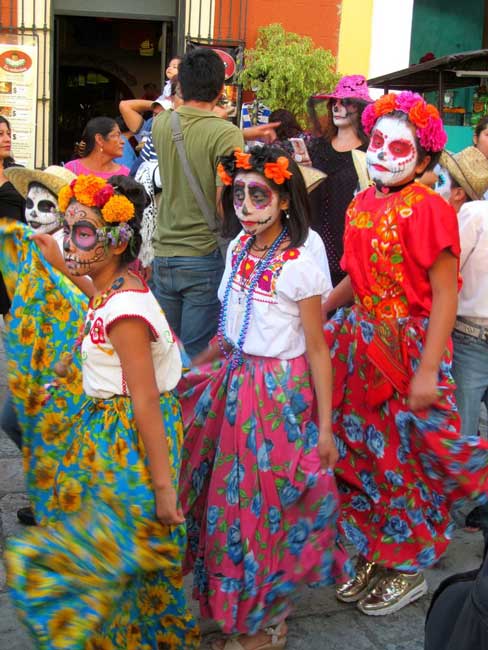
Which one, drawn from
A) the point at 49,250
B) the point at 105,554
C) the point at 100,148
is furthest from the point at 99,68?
the point at 105,554

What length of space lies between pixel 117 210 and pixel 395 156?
114cm

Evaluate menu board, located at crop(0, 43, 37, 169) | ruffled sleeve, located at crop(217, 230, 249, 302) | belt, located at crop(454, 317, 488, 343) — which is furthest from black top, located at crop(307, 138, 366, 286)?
menu board, located at crop(0, 43, 37, 169)

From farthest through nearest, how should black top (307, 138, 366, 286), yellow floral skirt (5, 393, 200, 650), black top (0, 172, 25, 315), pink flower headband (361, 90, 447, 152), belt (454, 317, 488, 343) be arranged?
black top (0, 172, 25, 315) < black top (307, 138, 366, 286) < belt (454, 317, 488, 343) < pink flower headband (361, 90, 447, 152) < yellow floral skirt (5, 393, 200, 650)

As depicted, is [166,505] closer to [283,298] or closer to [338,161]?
[283,298]

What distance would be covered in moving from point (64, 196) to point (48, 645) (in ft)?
4.30

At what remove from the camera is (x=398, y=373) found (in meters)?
3.18

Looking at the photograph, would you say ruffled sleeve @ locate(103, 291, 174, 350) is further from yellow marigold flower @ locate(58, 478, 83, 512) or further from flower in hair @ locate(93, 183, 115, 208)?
yellow marigold flower @ locate(58, 478, 83, 512)

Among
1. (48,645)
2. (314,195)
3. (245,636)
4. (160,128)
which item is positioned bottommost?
(245,636)

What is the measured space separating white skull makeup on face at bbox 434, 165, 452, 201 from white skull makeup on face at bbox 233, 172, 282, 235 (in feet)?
3.58

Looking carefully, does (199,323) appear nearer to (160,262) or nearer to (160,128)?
(160,262)

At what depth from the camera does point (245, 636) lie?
3051 mm

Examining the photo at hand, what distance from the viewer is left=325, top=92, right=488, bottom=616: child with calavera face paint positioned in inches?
120

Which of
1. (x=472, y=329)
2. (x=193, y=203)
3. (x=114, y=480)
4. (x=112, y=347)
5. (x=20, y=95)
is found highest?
(x=20, y=95)

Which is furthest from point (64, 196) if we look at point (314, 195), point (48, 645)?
point (314, 195)
